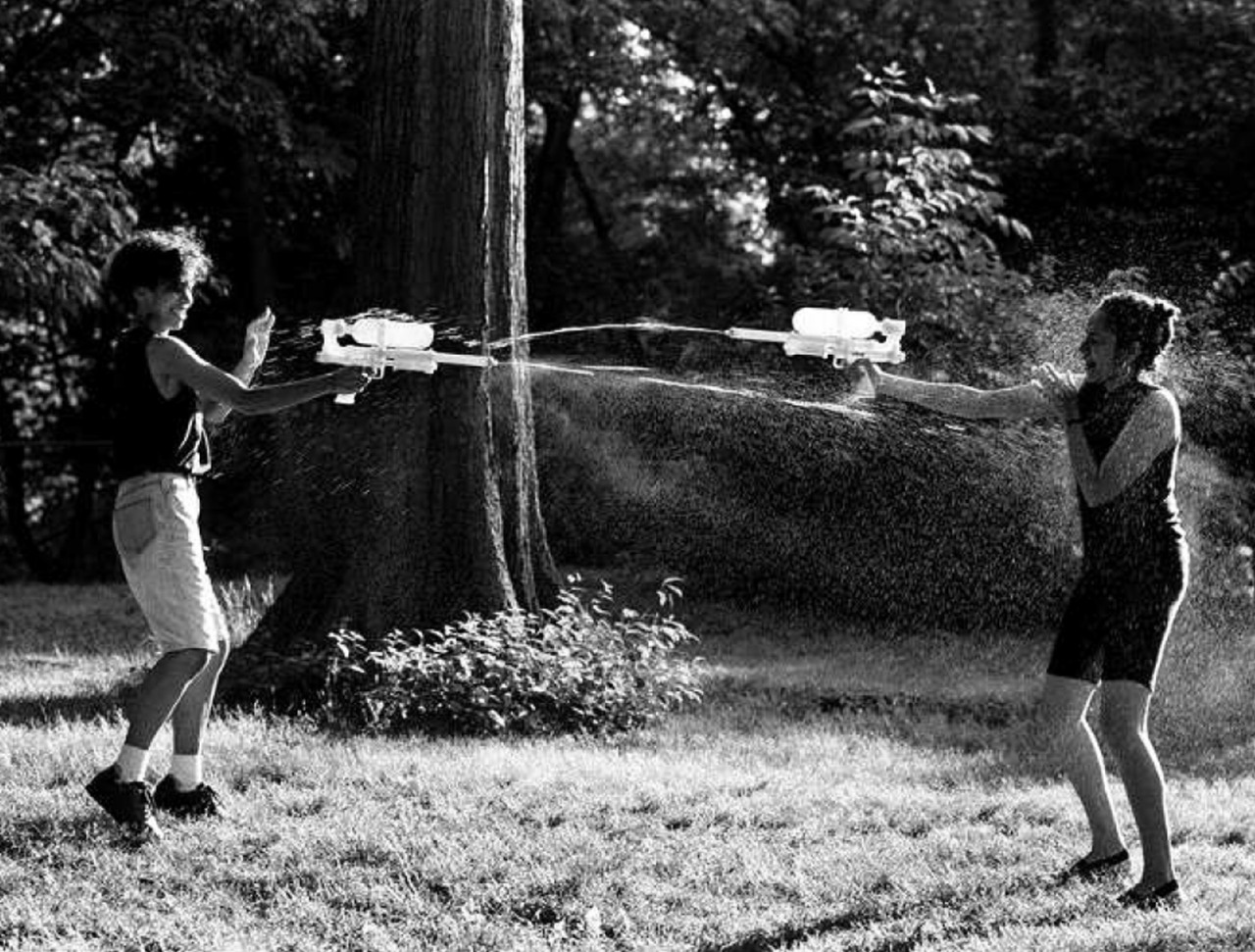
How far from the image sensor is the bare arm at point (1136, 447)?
5.02 m

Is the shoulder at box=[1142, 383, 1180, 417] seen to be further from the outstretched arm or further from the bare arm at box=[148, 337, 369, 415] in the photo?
the outstretched arm

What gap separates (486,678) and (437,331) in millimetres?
1623

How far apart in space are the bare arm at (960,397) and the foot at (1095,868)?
1360mm

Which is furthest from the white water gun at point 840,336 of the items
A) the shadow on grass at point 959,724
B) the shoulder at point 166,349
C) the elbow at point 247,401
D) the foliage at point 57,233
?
the foliage at point 57,233

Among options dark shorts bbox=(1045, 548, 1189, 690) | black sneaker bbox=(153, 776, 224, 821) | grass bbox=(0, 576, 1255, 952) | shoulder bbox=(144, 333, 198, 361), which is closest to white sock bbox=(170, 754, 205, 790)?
black sneaker bbox=(153, 776, 224, 821)

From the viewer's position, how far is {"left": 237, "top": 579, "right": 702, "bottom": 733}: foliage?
7.41 m

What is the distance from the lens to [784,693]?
932 centimetres

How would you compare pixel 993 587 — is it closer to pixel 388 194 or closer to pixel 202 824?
pixel 388 194

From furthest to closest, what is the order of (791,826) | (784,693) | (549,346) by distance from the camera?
(549,346), (784,693), (791,826)

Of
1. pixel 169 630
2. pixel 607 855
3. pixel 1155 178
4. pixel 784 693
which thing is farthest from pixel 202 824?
pixel 1155 178

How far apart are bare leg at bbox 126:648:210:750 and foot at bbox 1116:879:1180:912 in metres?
2.89

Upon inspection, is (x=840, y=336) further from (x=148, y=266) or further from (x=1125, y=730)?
(x=148, y=266)

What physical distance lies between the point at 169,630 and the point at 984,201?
733cm

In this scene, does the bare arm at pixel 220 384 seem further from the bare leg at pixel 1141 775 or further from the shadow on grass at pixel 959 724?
the shadow on grass at pixel 959 724
